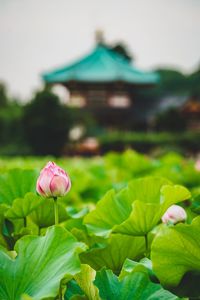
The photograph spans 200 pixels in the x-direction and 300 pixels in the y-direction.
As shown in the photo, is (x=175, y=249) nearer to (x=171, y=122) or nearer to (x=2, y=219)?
(x=2, y=219)

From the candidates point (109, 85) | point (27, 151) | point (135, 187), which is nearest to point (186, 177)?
point (135, 187)

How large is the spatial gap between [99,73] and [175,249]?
1886cm

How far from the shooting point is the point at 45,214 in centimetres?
91

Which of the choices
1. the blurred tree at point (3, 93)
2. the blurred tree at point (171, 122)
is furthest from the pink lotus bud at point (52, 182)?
the blurred tree at point (3, 93)

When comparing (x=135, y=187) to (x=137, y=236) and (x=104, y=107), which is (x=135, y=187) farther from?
(x=104, y=107)

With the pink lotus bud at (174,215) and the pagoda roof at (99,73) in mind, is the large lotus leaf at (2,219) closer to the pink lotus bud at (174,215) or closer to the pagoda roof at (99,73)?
the pink lotus bud at (174,215)

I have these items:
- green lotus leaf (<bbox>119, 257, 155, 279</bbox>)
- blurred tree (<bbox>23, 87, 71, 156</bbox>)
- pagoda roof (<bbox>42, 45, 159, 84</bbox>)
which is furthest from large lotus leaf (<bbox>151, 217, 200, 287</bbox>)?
pagoda roof (<bbox>42, 45, 159, 84</bbox>)

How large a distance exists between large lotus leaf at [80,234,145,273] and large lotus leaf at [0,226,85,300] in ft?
0.31

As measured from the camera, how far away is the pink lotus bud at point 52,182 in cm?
78

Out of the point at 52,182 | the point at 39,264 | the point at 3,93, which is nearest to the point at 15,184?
the point at 52,182

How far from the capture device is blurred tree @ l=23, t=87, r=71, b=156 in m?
12.5

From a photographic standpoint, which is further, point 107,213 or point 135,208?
point 107,213

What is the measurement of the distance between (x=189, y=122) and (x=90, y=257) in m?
19.5

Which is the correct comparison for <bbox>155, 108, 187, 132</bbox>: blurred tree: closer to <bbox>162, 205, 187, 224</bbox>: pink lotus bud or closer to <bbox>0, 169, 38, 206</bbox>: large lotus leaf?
<bbox>0, 169, 38, 206</bbox>: large lotus leaf
